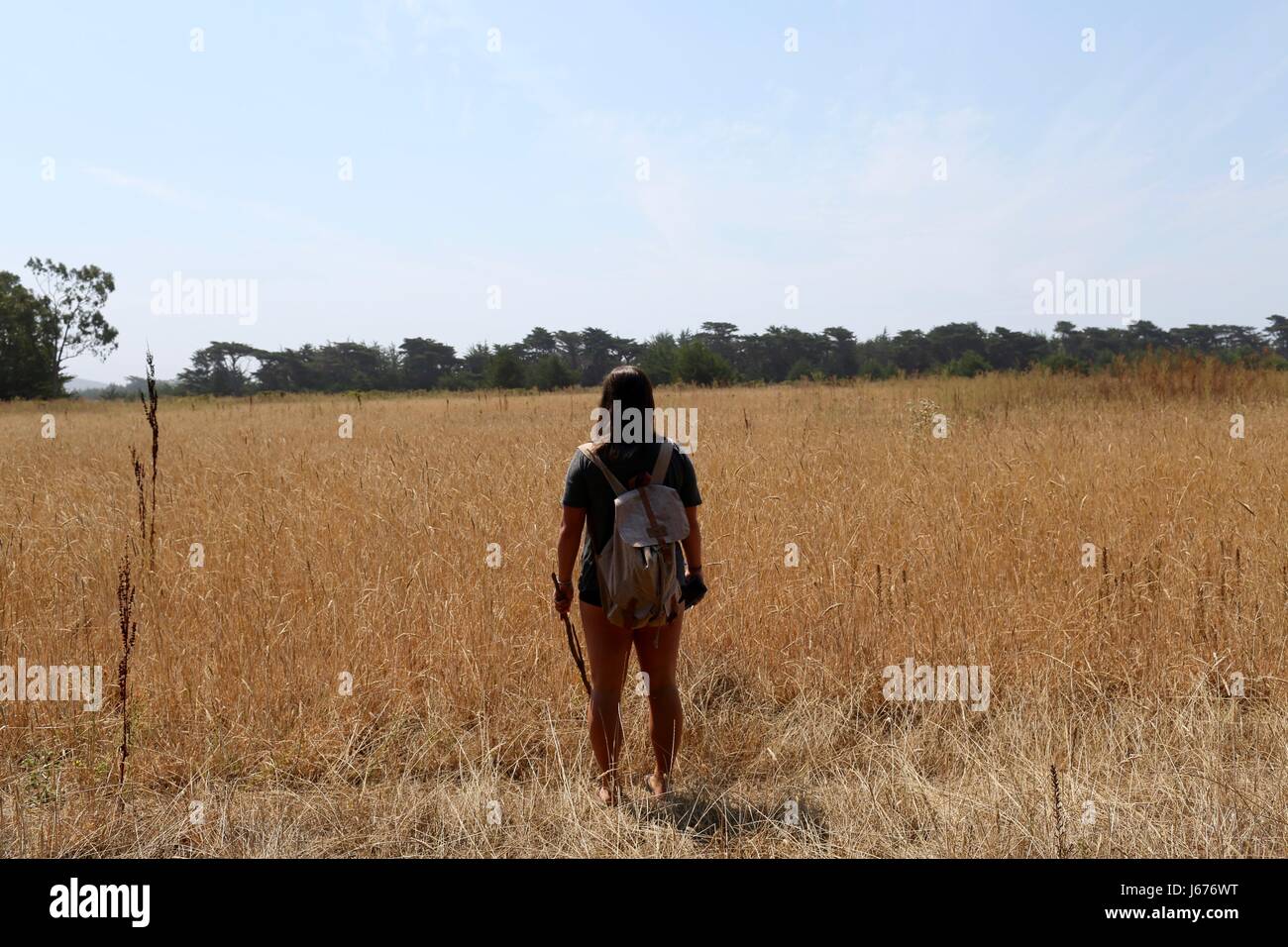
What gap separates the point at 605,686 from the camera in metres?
2.68

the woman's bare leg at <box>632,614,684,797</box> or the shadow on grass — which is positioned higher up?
the woman's bare leg at <box>632,614,684,797</box>

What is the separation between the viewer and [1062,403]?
1214 centimetres

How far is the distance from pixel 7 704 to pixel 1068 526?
5.68 m

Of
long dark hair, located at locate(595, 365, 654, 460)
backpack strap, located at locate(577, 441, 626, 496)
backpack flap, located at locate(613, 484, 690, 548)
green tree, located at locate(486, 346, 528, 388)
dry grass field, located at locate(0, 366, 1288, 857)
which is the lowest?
dry grass field, located at locate(0, 366, 1288, 857)

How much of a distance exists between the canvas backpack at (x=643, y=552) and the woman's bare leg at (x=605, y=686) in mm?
160

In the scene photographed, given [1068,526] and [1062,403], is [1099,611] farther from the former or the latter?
[1062,403]

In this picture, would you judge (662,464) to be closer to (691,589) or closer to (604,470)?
(604,470)

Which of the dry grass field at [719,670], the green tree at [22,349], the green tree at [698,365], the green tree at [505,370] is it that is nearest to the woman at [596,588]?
the dry grass field at [719,670]

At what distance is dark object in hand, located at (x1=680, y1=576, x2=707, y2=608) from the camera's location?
2.63 meters

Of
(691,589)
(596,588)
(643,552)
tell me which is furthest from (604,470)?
(691,589)

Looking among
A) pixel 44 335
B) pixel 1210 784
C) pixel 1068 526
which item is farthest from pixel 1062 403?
pixel 44 335

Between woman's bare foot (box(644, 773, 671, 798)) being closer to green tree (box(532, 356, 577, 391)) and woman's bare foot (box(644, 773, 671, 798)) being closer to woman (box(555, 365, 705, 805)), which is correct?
woman (box(555, 365, 705, 805))

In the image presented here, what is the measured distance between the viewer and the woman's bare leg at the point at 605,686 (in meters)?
2.64

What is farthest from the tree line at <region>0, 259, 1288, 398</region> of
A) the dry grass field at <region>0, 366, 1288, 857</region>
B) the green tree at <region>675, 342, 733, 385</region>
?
the dry grass field at <region>0, 366, 1288, 857</region>
